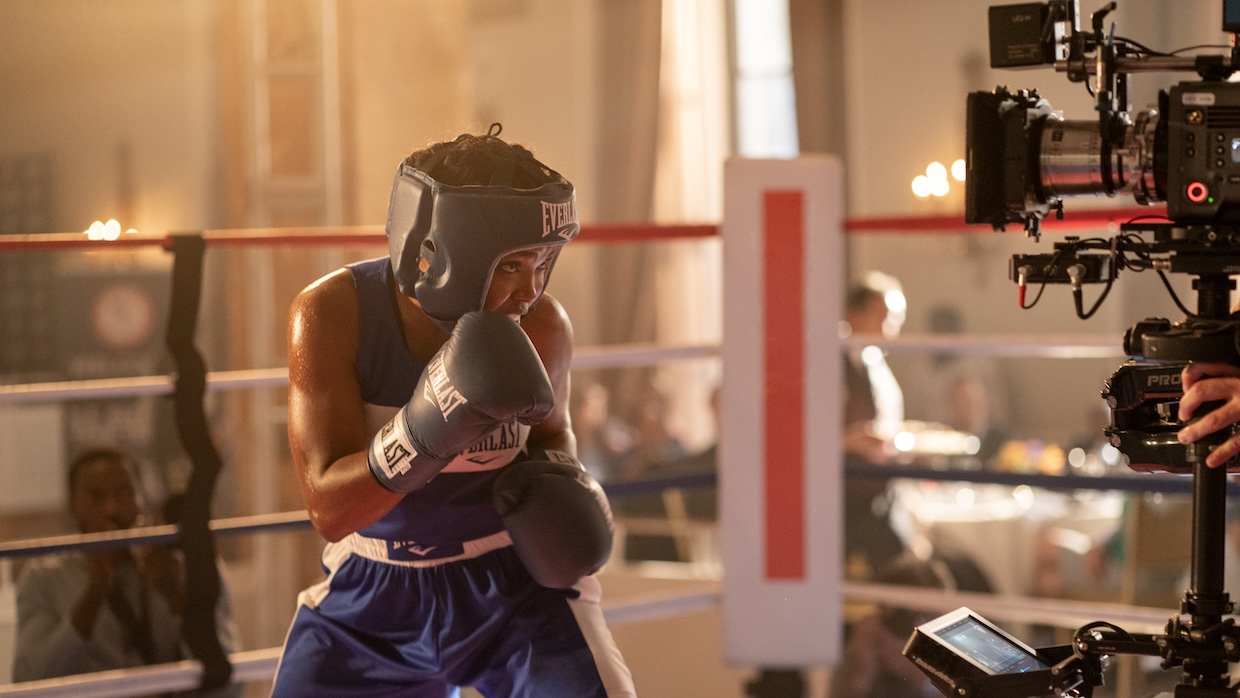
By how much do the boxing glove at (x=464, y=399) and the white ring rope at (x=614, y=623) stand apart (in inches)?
29.5

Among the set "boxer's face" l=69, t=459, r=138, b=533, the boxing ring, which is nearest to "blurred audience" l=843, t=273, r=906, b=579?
the boxing ring

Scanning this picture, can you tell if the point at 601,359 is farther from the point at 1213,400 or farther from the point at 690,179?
the point at 690,179

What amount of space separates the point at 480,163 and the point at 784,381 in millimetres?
966

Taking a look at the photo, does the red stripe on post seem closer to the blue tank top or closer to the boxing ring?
the boxing ring

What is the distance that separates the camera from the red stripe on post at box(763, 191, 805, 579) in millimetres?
2092

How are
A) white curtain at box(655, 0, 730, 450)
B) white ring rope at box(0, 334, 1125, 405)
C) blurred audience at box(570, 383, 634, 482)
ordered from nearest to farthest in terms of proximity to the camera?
white ring rope at box(0, 334, 1125, 405), blurred audience at box(570, 383, 634, 482), white curtain at box(655, 0, 730, 450)

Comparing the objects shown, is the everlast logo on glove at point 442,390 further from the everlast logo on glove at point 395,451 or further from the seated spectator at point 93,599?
the seated spectator at point 93,599

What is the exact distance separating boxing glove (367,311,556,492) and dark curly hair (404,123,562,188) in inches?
6.7

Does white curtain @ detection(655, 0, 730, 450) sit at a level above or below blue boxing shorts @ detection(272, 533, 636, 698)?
above

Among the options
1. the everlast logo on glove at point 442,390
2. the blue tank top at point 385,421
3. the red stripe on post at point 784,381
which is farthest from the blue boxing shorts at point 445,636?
the red stripe on post at point 784,381

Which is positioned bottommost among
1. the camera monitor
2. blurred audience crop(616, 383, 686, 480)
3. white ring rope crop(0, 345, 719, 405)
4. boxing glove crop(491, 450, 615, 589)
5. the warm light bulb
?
blurred audience crop(616, 383, 686, 480)

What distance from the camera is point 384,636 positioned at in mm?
1313

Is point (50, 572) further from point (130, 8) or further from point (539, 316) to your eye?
point (130, 8)

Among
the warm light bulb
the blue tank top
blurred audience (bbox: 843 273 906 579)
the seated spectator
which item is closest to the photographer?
the blue tank top
